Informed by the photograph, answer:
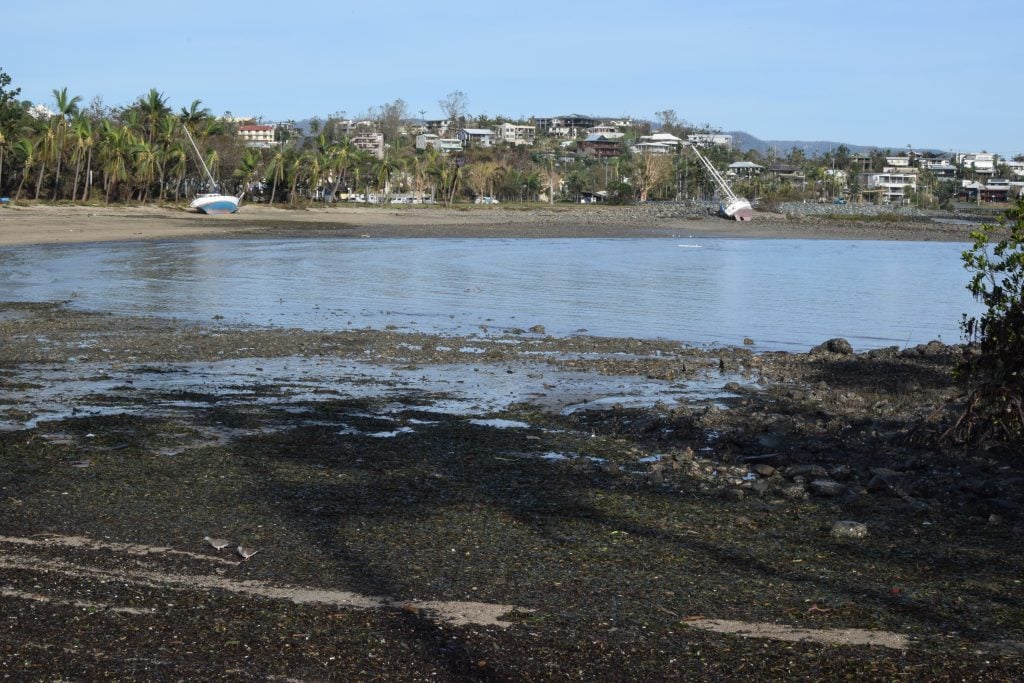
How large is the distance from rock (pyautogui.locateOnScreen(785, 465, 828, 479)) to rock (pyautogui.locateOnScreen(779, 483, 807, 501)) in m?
0.39

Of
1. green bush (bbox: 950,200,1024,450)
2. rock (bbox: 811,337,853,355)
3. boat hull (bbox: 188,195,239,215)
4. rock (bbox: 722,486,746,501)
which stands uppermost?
boat hull (bbox: 188,195,239,215)

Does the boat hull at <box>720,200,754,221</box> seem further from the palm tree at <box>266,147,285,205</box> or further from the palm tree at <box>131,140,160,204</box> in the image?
the palm tree at <box>131,140,160,204</box>

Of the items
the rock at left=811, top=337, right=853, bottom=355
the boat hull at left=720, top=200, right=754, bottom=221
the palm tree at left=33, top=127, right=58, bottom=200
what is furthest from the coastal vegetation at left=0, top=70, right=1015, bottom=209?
the rock at left=811, top=337, right=853, bottom=355

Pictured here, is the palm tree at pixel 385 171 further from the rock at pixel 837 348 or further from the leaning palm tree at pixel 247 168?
the rock at pixel 837 348

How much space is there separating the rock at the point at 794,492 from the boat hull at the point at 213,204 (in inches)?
3000

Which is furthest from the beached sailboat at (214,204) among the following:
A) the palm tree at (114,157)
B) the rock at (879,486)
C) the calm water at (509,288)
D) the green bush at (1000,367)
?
the rock at (879,486)

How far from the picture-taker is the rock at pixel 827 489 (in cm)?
914

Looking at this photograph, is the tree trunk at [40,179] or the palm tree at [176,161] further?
the palm tree at [176,161]

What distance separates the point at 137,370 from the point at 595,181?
158701mm

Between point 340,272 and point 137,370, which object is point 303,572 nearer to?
point 137,370

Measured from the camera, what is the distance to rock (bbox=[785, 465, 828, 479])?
31.8 ft

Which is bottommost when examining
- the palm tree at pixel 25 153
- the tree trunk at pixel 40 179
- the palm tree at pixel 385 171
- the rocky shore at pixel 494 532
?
the rocky shore at pixel 494 532

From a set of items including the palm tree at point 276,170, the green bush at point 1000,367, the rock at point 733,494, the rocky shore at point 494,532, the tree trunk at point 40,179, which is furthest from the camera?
the palm tree at point 276,170

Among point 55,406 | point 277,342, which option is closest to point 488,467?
point 55,406
